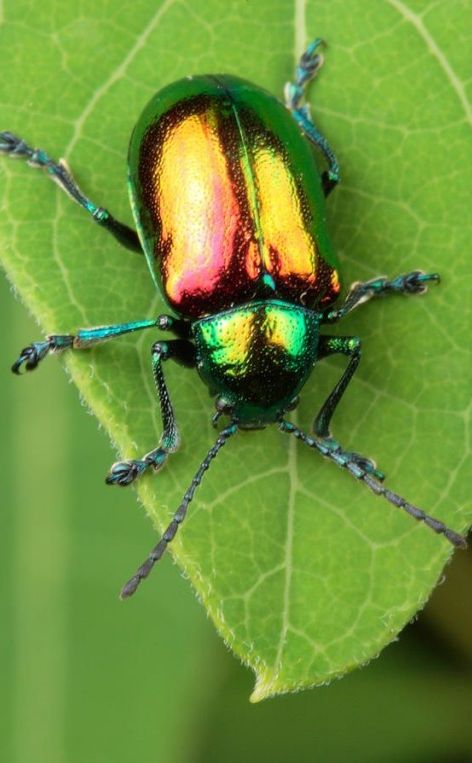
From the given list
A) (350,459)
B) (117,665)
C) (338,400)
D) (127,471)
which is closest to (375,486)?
(350,459)

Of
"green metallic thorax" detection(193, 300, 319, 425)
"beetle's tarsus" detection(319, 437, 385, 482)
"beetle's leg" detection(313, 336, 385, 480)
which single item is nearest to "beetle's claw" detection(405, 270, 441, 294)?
"beetle's leg" detection(313, 336, 385, 480)

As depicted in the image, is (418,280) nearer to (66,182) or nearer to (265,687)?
(66,182)

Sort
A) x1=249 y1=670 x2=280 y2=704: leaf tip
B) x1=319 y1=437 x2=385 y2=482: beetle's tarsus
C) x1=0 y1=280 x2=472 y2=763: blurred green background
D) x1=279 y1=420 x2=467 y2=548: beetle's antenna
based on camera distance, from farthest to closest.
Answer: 1. x1=0 y1=280 x2=472 y2=763: blurred green background
2. x1=319 y1=437 x2=385 y2=482: beetle's tarsus
3. x1=279 y1=420 x2=467 y2=548: beetle's antenna
4. x1=249 y1=670 x2=280 y2=704: leaf tip

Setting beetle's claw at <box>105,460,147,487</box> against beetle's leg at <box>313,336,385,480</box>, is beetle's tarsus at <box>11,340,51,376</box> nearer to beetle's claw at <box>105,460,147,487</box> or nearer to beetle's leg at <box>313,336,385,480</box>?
beetle's claw at <box>105,460,147,487</box>

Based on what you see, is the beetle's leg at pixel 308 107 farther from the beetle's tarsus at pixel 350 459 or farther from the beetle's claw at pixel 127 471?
the beetle's claw at pixel 127 471

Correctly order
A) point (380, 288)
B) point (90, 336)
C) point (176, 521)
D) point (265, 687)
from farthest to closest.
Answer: point (380, 288), point (90, 336), point (176, 521), point (265, 687)

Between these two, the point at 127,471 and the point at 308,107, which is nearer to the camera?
the point at 127,471

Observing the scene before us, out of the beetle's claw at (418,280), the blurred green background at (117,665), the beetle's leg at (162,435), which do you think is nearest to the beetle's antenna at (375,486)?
the beetle's leg at (162,435)
